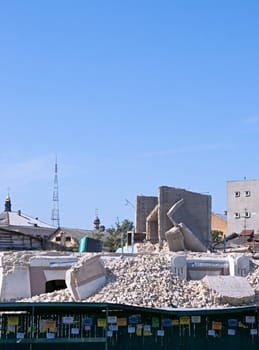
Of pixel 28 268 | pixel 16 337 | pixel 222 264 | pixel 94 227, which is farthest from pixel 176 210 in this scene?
pixel 94 227

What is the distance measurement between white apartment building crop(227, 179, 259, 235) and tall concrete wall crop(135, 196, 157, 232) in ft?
126

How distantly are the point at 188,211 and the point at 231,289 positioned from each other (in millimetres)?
10414

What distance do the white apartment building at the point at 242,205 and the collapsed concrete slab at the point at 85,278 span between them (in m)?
51.3

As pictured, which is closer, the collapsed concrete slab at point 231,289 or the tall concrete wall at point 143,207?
the collapsed concrete slab at point 231,289

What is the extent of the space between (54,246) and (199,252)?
1463 centimetres

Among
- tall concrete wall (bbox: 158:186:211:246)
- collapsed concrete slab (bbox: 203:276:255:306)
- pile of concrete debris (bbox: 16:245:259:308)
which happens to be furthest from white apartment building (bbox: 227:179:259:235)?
collapsed concrete slab (bbox: 203:276:255:306)

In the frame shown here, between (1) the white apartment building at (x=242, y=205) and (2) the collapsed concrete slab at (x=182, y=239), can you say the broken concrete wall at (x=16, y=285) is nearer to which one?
(2) the collapsed concrete slab at (x=182, y=239)

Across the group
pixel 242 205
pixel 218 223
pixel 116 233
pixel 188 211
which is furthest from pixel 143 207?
pixel 218 223

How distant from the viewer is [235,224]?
274 feet

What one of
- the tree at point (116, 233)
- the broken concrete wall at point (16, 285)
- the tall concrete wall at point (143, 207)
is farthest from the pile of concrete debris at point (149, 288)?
the tree at point (116, 233)

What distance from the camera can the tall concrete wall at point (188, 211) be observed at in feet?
133

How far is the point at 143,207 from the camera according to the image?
146 ft

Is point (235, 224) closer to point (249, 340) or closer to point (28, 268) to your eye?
point (28, 268)

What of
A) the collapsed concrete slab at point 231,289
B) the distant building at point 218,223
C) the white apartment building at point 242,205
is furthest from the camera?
the distant building at point 218,223
